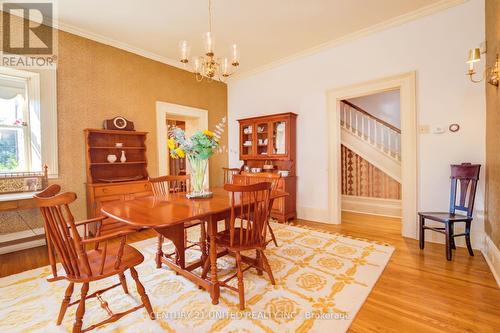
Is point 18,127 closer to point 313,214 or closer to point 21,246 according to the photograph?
point 21,246

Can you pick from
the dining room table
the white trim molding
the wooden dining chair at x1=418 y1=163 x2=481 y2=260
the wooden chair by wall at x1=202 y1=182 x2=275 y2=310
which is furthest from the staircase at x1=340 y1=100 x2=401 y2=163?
the wooden chair by wall at x1=202 y1=182 x2=275 y2=310

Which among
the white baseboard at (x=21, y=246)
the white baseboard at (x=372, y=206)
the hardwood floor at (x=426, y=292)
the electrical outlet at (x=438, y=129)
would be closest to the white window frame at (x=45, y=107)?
the white baseboard at (x=21, y=246)

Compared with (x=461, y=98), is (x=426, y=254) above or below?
below

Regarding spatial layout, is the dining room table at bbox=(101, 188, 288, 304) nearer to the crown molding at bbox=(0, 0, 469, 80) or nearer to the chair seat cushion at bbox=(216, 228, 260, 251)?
the chair seat cushion at bbox=(216, 228, 260, 251)

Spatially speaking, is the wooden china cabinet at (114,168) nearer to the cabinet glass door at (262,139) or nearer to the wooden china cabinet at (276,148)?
the wooden china cabinet at (276,148)

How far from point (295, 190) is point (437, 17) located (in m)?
3.19

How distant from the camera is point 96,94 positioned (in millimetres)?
3547

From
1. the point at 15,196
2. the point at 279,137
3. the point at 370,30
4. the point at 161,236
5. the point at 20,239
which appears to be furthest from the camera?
the point at 279,137

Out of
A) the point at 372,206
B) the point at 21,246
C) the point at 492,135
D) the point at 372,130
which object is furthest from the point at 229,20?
the point at 372,206

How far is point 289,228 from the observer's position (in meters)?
3.70

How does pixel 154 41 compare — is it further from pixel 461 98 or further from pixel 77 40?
pixel 461 98

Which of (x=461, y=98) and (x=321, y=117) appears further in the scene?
(x=321, y=117)

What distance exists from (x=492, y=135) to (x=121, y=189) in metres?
4.66

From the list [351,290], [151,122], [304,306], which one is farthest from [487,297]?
[151,122]
